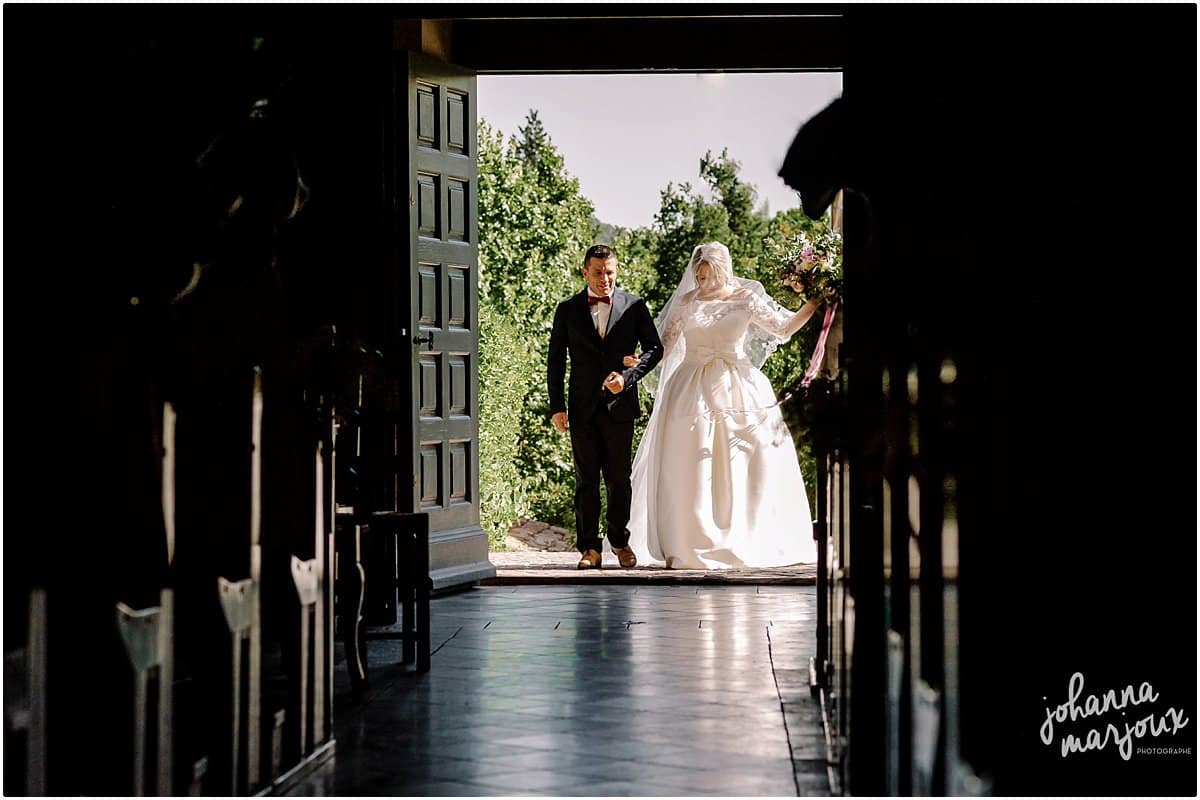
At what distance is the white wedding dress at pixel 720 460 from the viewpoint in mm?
9258

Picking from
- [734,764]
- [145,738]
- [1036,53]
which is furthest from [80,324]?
[1036,53]

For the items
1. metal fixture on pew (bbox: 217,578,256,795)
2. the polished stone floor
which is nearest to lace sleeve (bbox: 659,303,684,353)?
the polished stone floor

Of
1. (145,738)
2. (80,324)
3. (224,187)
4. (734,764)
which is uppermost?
(224,187)

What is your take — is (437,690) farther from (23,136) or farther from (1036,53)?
(1036,53)

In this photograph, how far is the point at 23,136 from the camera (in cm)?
411

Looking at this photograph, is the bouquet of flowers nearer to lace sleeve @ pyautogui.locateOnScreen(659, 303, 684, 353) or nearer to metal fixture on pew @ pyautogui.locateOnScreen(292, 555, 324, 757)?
lace sleeve @ pyautogui.locateOnScreen(659, 303, 684, 353)

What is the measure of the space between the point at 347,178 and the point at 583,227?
40.0ft

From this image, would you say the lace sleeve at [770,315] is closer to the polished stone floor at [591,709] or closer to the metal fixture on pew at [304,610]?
the polished stone floor at [591,709]

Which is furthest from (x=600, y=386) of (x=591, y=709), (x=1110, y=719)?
(x=1110, y=719)

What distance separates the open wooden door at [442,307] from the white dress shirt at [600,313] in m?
1.00

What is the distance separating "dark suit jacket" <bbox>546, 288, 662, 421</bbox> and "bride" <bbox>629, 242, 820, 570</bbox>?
50 centimetres

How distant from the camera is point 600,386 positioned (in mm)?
8859

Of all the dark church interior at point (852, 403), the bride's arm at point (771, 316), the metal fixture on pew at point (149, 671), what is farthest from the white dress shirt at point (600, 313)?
the metal fixture on pew at point (149, 671)

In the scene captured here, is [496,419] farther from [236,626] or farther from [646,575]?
[236,626]
